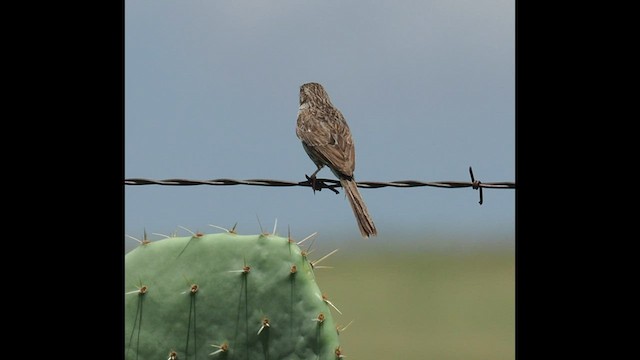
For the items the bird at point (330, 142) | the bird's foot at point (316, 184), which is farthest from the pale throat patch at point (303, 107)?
the bird's foot at point (316, 184)

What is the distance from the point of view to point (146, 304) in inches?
141

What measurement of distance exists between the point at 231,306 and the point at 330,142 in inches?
102

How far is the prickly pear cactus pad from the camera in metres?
3.51

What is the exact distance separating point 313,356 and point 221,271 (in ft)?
1.80

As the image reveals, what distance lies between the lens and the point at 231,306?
11.6ft

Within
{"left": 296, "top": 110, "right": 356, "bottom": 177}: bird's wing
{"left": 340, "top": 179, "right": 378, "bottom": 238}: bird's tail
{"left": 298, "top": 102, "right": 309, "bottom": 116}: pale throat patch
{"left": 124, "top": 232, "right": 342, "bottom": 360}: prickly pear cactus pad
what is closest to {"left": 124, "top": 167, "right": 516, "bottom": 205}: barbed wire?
{"left": 124, "top": 232, "right": 342, "bottom": 360}: prickly pear cactus pad

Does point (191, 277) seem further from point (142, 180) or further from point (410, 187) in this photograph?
point (410, 187)

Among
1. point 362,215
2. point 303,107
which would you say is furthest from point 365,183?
point 303,107

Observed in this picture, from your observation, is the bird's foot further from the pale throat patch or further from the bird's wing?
the pale throat patch

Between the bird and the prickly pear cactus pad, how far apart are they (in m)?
1.06

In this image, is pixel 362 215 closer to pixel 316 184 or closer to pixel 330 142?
pixel 316 184

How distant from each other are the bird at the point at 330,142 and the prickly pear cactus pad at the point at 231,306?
1.06m

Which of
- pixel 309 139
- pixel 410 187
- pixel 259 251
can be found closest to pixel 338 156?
pixel 309 139

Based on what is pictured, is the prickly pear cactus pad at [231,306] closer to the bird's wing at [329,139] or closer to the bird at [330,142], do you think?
the bird at [330,142]
